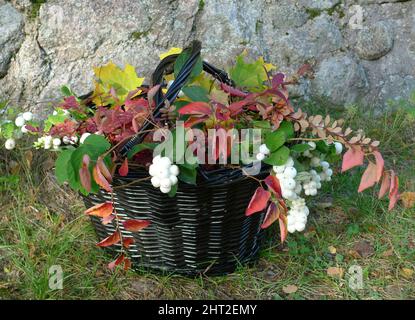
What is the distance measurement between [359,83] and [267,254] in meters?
1.08

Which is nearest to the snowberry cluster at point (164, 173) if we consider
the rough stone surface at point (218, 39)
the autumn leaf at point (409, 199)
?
the autumn leaf at point (409, 199)

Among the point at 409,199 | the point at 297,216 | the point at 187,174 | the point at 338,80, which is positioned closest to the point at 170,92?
the point at 187,174

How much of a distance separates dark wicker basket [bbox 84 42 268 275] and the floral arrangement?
4 centimetres

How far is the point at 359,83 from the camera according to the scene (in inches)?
96.3

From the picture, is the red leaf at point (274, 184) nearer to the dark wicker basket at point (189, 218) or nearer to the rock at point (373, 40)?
the dark wicker basket at point (189, 218)

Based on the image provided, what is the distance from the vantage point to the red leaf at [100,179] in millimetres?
1217

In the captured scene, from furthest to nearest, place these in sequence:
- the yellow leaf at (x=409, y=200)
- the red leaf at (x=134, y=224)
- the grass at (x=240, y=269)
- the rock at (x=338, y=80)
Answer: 1. the rock at (x=338, y=80)
2. the yellow leaf at (x=409, y=200)
3. the grass at (x=240, y=269)
4. the red leaf at (x=134, y=224)

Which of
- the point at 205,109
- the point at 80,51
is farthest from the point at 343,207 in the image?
the point at 80,51

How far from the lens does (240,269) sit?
1601 mm

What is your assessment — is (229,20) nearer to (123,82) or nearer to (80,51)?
(80,51)

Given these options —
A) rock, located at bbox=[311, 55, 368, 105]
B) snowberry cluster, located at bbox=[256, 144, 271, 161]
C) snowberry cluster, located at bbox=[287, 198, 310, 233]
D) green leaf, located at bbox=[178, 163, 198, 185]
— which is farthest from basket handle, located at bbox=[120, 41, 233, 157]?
rock, located at bbox=[311, 55, 368, 105]

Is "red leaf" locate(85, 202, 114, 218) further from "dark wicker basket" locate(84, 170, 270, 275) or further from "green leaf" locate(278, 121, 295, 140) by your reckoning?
"green leaf" locate(278, 121, 295, 140)

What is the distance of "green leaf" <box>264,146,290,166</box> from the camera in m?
1.31

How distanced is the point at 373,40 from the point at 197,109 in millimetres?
1399
